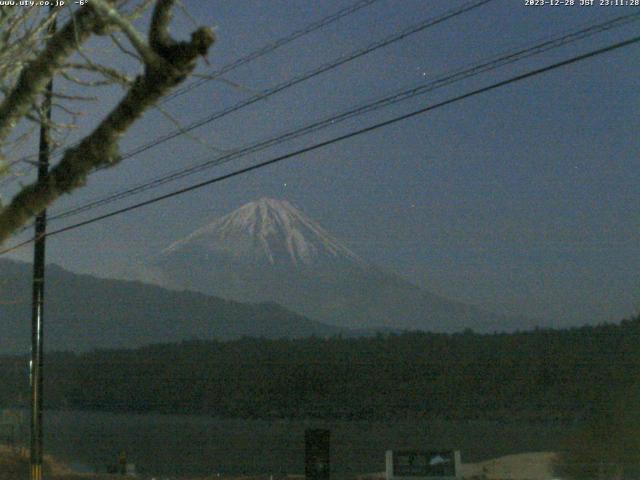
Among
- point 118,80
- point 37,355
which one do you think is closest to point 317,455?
point 37,355

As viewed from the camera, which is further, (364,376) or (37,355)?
(364,376)

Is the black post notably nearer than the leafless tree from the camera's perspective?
No

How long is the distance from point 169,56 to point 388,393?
44.4 metres

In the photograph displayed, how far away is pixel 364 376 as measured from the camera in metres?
50.3

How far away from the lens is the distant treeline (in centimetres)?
4028

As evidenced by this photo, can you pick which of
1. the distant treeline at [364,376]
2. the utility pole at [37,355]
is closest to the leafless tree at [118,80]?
the utility pole at [37,355]

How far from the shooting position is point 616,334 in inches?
1548

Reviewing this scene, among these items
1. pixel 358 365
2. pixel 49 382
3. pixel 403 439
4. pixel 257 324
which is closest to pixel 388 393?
pixel 358 365

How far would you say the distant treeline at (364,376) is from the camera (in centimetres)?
4028

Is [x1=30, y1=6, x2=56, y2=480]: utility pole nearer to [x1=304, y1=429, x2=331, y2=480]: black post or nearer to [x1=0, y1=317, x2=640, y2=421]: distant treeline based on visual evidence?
[x1=304, y1=429, x2=331, y2=480]: black post

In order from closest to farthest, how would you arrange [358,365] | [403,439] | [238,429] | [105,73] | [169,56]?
[169,56]
[105,73]
[403,439]
[238,429]
[358,365]

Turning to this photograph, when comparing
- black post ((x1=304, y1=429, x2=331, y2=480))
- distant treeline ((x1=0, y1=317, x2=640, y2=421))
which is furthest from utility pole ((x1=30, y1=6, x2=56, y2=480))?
distant treeline ((x1=0, y1=317, x2=640, y2=421))

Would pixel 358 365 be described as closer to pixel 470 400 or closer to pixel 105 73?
pixel 470 400

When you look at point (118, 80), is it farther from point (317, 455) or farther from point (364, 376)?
point (364, 376)
